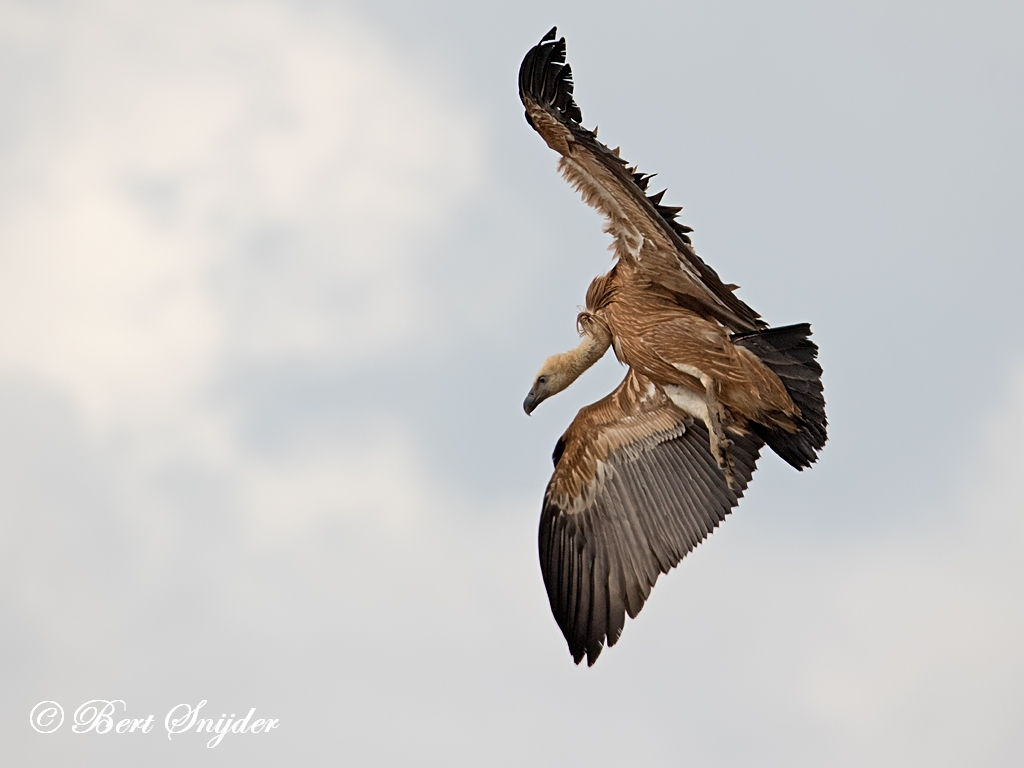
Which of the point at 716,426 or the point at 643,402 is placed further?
the point at 643,402

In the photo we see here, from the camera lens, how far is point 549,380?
616 inches

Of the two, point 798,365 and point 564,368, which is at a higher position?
point 564,368

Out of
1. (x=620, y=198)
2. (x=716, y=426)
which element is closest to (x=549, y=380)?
(x=716, y=426)

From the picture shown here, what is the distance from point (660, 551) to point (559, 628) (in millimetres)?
1252

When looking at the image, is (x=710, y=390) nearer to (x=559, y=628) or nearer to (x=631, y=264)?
(x=631, y=264)

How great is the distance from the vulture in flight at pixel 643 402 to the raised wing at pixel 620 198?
0.04 ft

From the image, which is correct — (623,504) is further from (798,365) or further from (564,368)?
(798,365)

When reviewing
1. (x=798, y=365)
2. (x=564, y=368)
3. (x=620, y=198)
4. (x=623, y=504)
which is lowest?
(x=798, y=365)

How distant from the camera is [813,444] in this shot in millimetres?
14195

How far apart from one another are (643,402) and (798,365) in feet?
7.93

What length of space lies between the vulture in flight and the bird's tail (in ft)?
0.04

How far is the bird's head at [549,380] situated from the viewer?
1555 cm

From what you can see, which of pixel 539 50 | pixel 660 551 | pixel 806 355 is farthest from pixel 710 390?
pixel 539 50

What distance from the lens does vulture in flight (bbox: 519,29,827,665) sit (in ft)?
43.9
